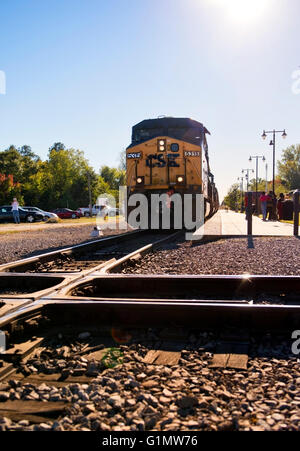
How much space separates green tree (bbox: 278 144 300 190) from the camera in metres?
83.5

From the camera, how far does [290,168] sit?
84.8 meters

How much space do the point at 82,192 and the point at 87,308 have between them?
71.1 m

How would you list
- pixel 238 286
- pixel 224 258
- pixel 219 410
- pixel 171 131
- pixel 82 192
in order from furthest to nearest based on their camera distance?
pixel 82 192 → pixel 171 131 → pixel 224 258 → pixel 238 286 → pixel 219 410

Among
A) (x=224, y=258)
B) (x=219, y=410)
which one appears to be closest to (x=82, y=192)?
(x=224, y=258)

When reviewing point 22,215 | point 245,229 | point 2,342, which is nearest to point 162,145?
point 245,229

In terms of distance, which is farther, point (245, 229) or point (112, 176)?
point (112, 176)

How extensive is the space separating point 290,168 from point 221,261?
8591cm

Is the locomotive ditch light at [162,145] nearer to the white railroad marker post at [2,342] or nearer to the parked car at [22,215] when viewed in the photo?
the white railroad marker post at [2,342]

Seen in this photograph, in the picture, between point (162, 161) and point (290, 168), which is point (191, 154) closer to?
point (162, 161)

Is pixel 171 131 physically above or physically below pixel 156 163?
above
